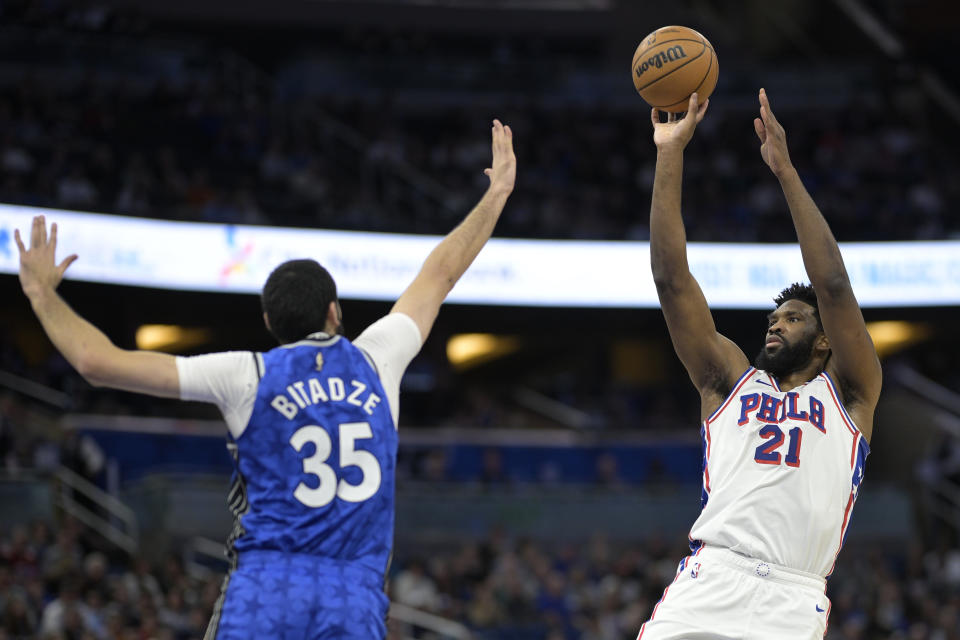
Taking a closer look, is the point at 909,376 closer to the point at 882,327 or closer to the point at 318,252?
the point at 882,327

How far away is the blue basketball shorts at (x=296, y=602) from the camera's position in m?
3.65

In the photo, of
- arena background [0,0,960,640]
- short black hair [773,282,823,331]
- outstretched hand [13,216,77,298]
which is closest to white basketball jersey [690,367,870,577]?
short black hair [773,282,823,331]

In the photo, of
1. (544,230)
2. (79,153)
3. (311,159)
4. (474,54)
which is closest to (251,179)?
(311,159)

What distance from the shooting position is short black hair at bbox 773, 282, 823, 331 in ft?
17.0

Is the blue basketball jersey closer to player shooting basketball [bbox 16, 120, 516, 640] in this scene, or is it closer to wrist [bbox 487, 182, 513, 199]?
player shooting basketball [bbox 16, 120, 516, 640]

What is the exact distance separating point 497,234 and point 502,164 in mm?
16947

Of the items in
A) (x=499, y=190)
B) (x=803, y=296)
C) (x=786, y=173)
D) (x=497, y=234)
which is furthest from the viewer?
(x=497, y=234)

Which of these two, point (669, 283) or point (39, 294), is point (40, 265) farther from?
point (669, 283)

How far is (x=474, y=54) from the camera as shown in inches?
1229

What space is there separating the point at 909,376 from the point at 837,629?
9.76 m

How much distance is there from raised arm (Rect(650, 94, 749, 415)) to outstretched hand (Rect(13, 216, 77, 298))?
2.34 m

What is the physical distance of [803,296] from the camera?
5266mm

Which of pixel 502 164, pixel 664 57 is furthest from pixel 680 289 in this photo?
pixel 664 57

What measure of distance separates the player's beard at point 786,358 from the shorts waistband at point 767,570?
2.59 ft
